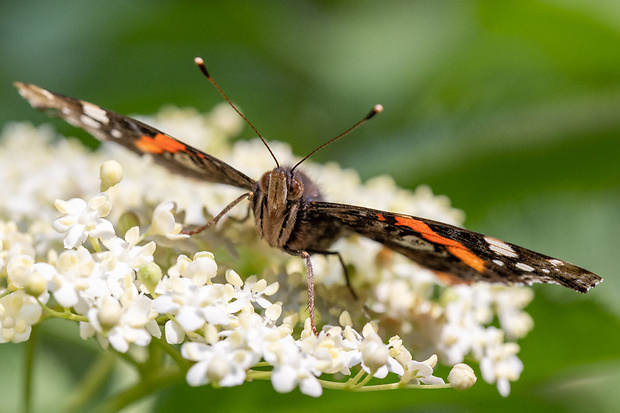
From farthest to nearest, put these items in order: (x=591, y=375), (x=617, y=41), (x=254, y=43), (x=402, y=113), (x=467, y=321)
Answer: (x=254, y=43) → (x=402, y=113) → (x=617, y=41) → (x=591, y=375) → (x=467, y=321)

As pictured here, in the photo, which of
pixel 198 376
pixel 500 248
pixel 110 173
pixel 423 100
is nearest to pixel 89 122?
pixel 110 173

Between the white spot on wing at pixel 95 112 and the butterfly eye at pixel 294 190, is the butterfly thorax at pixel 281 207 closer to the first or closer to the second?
the butterfly eye at pixel 294 190

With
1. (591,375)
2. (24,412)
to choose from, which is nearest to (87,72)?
(24,412)

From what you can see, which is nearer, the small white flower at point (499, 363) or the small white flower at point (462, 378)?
the small white flower at point (462, 378)

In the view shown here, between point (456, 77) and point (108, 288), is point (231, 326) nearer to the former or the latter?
point (108, 288)

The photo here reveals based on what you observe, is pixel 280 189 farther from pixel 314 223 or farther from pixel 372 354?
pixel 372 354

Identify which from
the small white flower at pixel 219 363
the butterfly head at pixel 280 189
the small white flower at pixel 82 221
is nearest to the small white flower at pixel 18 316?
the small white flower at pixel 82 221
